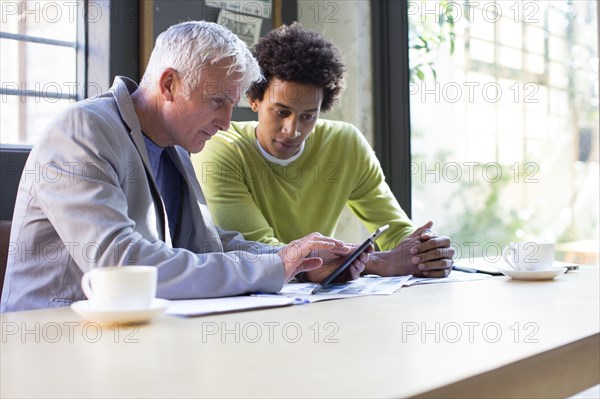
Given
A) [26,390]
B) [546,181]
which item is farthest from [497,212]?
[26,390]

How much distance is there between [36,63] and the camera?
8.07 ft

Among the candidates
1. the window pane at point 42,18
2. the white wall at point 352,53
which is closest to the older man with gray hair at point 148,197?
the window pane at point 42,18

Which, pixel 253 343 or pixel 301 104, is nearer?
pixel 253 343

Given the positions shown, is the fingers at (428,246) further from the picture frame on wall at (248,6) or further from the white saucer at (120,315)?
the picture frame on wall at (248,6)

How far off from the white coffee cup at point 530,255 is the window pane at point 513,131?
3.60ft

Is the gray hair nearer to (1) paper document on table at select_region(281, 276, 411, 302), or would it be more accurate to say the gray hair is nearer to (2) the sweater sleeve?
(1) paper document on table at select_region(281, 276, 411, 302)

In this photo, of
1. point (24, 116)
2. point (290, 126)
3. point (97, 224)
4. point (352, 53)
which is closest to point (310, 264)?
point (97, 224)

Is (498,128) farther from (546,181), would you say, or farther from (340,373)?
(340,373)

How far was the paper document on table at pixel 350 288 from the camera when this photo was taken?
1383mm

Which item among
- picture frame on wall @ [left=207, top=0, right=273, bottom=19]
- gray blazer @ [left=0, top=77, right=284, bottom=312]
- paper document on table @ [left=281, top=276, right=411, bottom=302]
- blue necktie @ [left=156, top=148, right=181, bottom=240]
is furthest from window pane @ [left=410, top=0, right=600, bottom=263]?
gray blazer @ [left=0, top=77, right=284, bottom=312]

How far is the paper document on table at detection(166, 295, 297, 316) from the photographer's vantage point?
45.0 inches

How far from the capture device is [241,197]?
7.05 ft

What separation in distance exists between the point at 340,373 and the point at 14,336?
0.48 metres

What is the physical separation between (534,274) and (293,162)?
0.98m
